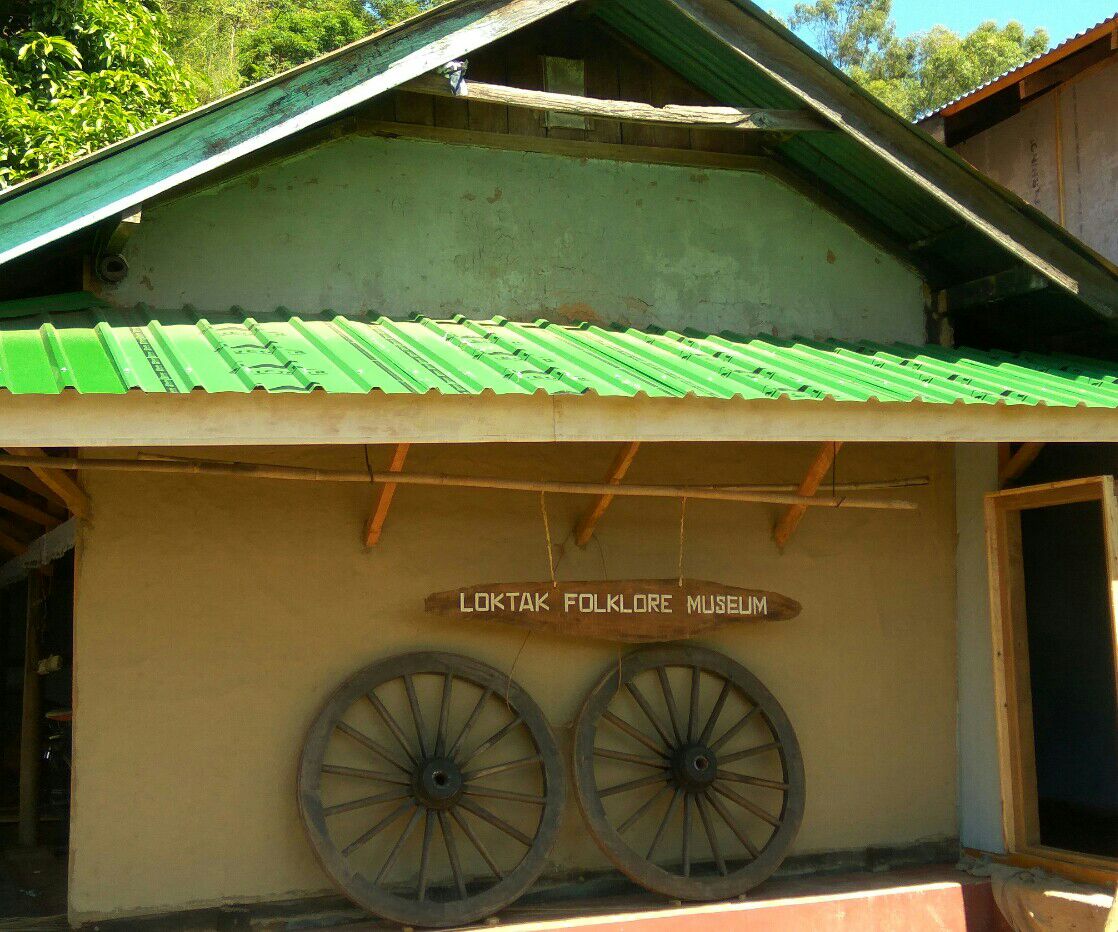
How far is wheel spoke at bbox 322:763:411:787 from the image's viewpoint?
6.44 m

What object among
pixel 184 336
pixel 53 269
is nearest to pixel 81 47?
pixel 53 269

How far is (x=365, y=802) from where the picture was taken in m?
6.49

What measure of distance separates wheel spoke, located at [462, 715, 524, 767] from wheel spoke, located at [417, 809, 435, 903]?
0.34 metres

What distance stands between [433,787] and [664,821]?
1.35m

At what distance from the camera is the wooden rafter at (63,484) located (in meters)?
5.81

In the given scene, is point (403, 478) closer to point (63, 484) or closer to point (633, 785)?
point (63, 484)

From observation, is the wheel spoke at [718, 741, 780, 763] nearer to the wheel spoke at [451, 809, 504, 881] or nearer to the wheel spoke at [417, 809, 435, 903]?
the wheel spoke at [451, 809, 504, 881]

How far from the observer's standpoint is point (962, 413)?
242 inches

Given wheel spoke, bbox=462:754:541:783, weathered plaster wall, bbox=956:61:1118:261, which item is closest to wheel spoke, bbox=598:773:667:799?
wheel spoke, bbox=462:754:541:783

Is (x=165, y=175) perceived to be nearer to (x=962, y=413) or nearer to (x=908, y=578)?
(x=962, y=413)

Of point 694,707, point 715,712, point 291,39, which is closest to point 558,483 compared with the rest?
point 694,707

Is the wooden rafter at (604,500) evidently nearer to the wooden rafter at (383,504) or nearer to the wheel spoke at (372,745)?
the wooden rafter at (383,504)

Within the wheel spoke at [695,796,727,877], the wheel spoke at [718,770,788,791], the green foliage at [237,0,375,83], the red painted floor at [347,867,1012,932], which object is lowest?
the red painted floor at [347,867,1012,932]

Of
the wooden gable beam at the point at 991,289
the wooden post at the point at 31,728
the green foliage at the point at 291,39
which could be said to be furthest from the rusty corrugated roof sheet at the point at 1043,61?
the green foliage at the point at 291,39
